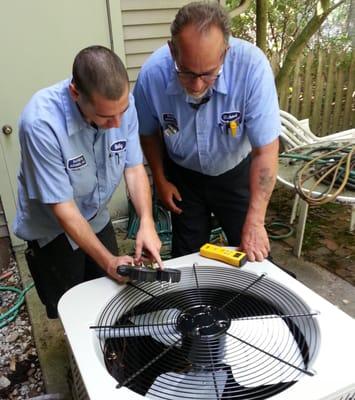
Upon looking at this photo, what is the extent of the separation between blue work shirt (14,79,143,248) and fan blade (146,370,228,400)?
63 centimetres

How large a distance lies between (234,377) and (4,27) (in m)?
2.39

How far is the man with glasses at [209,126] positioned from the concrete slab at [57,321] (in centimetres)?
84

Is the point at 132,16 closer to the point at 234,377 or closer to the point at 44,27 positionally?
the point at 44,27

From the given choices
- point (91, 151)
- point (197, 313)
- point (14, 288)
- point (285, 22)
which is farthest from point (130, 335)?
point (285, 22)

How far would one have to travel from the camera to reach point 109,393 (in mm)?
791

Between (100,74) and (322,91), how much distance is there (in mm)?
3859

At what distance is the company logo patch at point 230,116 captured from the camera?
4.97 ft

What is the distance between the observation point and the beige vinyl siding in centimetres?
274

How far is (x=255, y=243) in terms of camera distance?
1.29m

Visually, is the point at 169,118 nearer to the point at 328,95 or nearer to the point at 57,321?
the point at 57,321

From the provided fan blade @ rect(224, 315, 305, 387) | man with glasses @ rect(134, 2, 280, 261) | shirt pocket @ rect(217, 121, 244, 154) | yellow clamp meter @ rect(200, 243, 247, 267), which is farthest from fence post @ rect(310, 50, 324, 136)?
fan blade @ rect(224, 315, 305, 387)

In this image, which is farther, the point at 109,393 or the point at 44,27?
the point at 44,27

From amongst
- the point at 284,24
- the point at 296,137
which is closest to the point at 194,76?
the point at 296,137

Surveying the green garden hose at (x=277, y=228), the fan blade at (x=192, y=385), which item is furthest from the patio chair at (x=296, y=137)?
the fan blade at (x=192, y=385)
